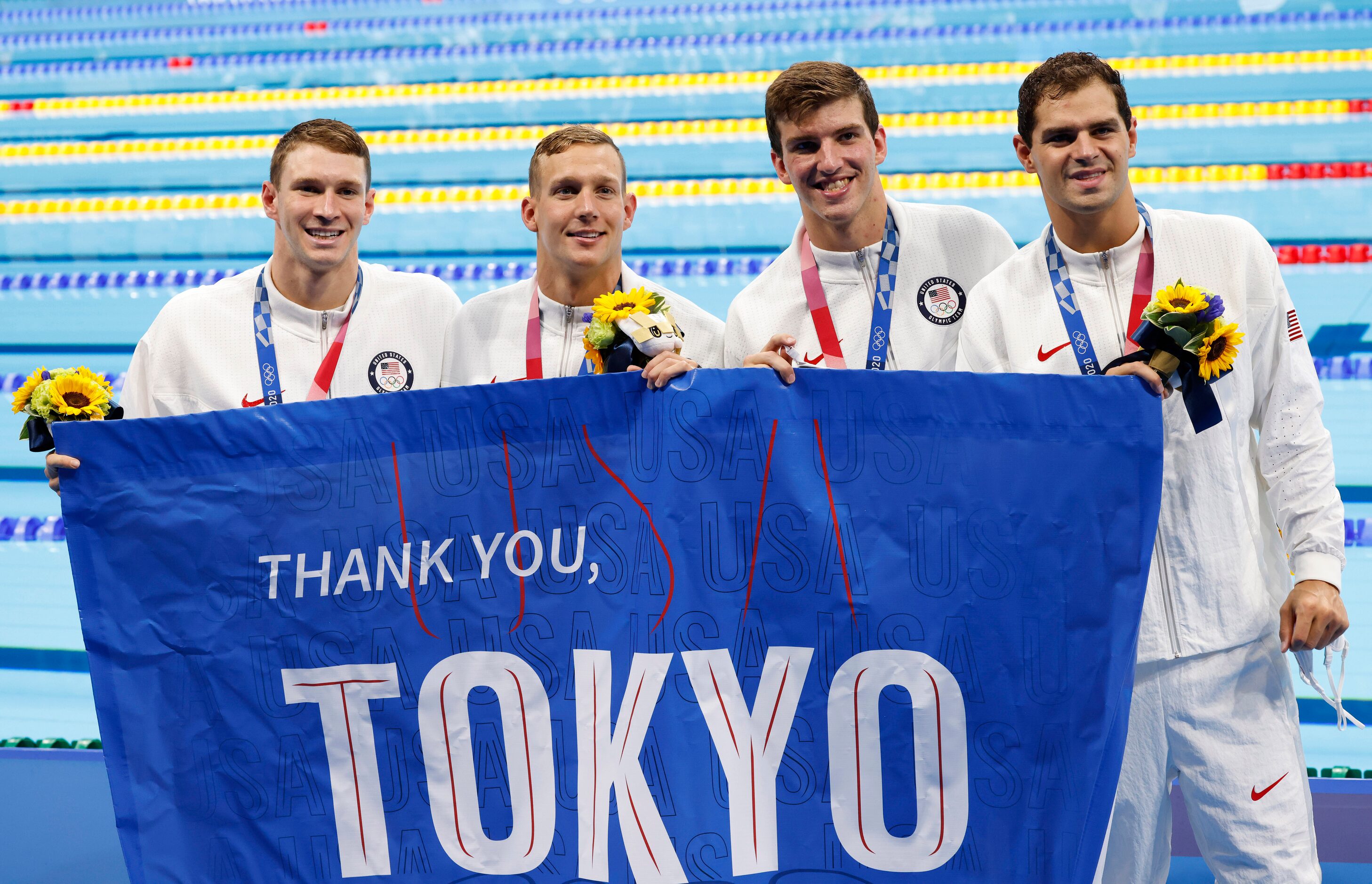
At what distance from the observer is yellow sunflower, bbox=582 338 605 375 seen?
2.04m

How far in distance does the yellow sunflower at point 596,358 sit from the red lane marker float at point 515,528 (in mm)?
204

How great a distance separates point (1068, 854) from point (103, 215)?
715 cm

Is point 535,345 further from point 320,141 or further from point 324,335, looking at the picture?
point 320,141

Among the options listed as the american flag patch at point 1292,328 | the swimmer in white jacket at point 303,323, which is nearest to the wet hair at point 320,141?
the swimmer in white jacket at point 303,323

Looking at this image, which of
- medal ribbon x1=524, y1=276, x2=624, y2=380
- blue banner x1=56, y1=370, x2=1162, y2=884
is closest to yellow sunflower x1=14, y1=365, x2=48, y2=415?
blue banner x1=56, y1=370, x2=1162, y2=884

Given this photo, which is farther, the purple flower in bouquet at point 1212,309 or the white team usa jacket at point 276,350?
the white team usa jacket at point 276,350

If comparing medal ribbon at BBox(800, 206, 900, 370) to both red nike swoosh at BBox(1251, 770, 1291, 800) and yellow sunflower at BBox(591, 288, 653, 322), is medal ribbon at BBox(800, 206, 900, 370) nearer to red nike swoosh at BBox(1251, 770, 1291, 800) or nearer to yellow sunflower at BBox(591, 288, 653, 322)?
yellow sunflower at BBox(591, 288, 653, 322)

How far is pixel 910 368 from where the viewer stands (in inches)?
88.8

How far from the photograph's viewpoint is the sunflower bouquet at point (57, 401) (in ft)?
6.81

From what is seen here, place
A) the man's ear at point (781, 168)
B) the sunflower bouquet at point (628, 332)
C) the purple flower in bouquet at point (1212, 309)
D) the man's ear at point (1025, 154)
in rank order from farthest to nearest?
the man's ear at point (781, 168) → the man's ear at point (1025, 154) → the sunflower bouquet at point (628, 332) → the purple flower in bouquet at point (1212, 309)

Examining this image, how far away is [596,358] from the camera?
2.06m

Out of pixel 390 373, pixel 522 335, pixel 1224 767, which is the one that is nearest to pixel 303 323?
pixel 390 373

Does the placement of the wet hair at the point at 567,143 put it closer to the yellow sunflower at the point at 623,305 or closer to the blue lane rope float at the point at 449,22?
the yellow sunflower at the point at 623,305

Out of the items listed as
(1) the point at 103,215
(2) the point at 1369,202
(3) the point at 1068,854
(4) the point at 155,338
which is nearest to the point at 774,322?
(3) the point at 1068,854
